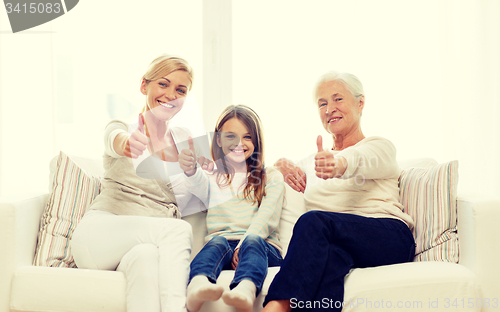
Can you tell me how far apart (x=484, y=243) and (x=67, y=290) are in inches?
53.1

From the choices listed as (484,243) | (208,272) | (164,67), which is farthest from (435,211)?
(164,67)

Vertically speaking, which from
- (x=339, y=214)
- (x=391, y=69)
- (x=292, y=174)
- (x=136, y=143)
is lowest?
(x=339, y=214)

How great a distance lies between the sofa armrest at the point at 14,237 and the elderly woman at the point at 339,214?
86cm

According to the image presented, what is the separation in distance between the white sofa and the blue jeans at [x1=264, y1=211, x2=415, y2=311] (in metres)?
0.05

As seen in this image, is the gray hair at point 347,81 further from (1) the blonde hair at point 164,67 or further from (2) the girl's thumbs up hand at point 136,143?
(2) the girl's thumbs up hand at point 136,143

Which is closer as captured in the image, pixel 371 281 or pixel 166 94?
pixel 371 281

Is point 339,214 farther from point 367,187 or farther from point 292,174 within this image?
point 292,174

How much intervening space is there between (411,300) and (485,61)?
179 cm

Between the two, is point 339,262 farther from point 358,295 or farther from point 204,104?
point 204,104

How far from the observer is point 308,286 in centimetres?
109

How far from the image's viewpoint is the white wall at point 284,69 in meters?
2.20

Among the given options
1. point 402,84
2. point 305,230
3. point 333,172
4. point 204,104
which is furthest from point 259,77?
point 305,230

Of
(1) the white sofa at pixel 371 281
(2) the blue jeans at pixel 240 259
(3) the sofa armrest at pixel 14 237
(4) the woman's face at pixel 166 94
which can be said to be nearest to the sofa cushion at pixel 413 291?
(1) the white sofa at pixel 371 281

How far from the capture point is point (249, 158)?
164 centimetres
